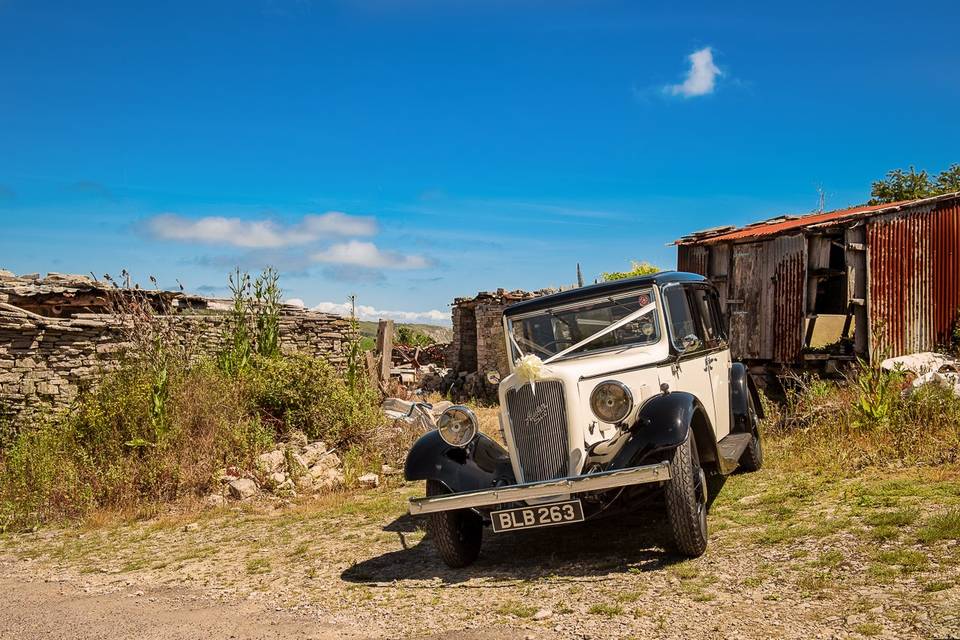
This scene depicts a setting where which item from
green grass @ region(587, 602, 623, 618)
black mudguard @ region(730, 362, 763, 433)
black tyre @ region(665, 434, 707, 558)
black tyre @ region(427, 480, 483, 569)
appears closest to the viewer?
green grass @ region(587, 602, 623, 618)

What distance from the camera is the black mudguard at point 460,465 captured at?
552cm

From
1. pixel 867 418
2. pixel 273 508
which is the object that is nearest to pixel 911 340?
pixel 867 418

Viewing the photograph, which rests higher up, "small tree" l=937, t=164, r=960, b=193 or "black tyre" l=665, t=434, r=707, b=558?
"small tree" l=937, t=164, r=960, b=193

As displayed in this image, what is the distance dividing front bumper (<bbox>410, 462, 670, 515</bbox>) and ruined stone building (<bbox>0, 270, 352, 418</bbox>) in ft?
24.4

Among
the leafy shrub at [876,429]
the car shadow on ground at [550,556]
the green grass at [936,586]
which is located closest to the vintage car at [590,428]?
the car shadow on ground at [550,556]

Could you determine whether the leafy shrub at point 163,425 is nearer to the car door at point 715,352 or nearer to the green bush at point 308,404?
the green bush at point 308,404

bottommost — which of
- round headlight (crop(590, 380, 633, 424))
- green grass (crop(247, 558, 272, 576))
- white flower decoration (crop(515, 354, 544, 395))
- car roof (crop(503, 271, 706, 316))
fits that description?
green grass (crop(247, 558, 272, 576))

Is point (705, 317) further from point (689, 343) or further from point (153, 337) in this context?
point (153, 337)

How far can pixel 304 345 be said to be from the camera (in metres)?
13.8

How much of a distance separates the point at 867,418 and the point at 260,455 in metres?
7.54

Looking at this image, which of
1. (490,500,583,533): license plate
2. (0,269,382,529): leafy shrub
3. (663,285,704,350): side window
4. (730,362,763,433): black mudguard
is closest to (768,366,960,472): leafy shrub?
(730,362,763,433): black mudguard

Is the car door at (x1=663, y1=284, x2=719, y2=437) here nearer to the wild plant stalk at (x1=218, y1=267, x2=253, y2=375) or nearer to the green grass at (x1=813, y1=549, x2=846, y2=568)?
the green grass at (x1=813, y1=549, x2=846, y2=568)

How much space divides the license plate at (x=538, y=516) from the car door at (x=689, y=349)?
4.83 feet

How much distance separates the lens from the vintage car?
4848 millimetres
